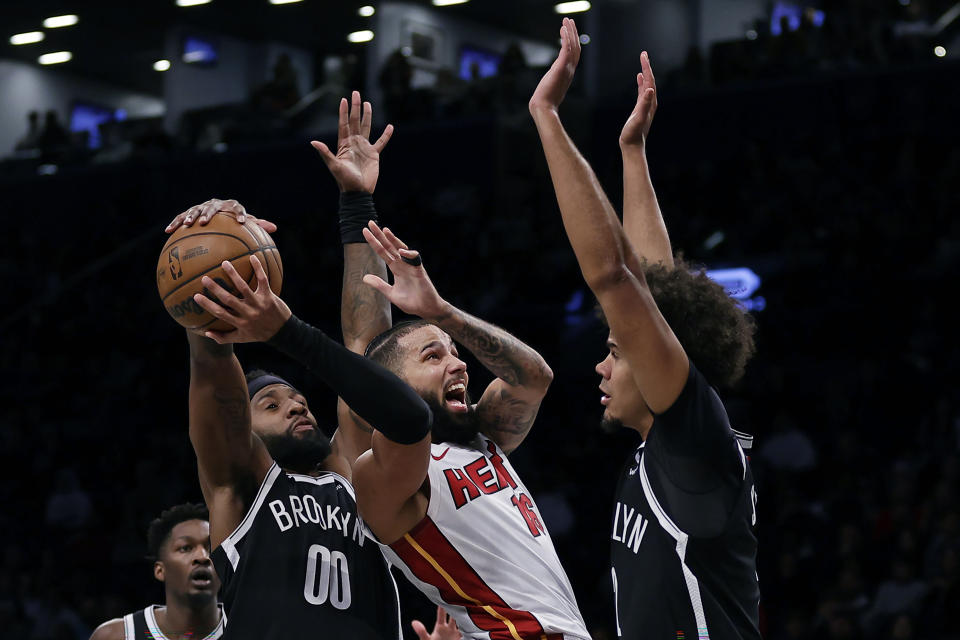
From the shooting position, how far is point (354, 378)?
3.02 m

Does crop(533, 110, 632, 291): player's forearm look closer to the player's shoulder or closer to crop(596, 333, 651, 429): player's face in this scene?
crop(596, 333, 651, 429): player's face

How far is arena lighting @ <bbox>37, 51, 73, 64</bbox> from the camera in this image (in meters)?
23.1

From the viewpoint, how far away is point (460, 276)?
1423 centimetres

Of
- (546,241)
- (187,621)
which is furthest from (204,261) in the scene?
(546,241)

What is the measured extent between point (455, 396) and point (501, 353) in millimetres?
243

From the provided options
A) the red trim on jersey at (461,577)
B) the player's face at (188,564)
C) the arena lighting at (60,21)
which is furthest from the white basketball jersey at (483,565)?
the arena lighting at (60,21)

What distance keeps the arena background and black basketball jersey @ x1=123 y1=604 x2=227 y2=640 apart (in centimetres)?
447

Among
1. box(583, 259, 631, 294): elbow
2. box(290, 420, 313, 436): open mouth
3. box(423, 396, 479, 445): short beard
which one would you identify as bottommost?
box(290, 420, 313, 436): open mouth

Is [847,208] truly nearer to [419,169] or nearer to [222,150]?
[419,169]

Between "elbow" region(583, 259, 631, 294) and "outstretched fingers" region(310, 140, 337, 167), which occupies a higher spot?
"elbow" region(583, 259, 631, 294)

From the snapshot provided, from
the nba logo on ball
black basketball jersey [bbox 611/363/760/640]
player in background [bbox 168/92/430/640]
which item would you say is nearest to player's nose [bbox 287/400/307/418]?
player in background [bbox 168/92/430/640]

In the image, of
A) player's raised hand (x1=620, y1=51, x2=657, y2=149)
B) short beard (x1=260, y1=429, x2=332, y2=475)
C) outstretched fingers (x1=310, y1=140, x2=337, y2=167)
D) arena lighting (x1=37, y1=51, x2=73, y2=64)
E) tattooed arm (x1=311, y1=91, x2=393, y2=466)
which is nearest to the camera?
player's raised hand (x1=620, y1=51, x2=657, y2=149)

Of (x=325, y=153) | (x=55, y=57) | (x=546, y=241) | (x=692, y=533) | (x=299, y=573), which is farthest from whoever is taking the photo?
(x=55, y=57)

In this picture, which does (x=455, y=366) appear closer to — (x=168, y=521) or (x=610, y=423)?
(x=610, y=423)
